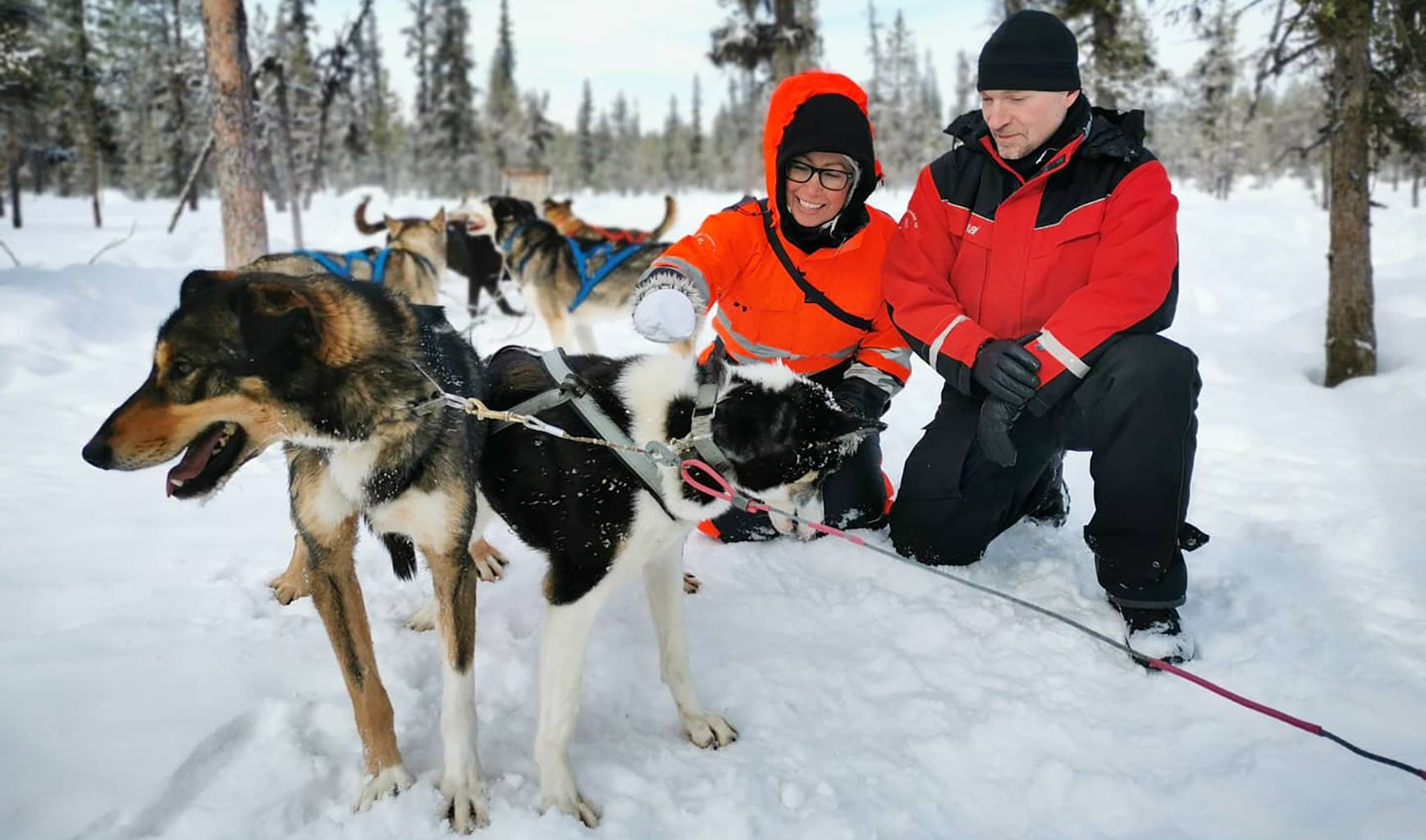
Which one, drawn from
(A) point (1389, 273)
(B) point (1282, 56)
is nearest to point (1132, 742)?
(B) point (1282, 56)

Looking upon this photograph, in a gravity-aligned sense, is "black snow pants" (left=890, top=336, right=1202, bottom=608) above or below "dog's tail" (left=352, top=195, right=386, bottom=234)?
below

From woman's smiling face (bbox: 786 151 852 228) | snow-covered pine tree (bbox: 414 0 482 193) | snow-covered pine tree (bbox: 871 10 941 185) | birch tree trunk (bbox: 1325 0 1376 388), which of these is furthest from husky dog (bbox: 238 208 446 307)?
snow-covered pine tree (bbox: 871 10 941 185)

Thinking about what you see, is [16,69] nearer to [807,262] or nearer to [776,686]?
[807,262]

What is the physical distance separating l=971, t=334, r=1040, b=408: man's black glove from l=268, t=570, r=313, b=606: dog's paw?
2.40 metres

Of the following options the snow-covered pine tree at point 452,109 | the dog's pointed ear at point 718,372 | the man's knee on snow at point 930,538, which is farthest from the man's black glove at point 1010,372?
the snow-covered pine tree at point 452,109

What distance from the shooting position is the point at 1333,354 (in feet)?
19.0

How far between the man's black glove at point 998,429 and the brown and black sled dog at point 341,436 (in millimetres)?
1703

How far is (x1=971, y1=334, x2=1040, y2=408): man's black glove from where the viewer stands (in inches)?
98.3

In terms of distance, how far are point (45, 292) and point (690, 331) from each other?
24.5 feet

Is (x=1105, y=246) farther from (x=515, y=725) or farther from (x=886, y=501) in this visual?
(x=515, y=725)

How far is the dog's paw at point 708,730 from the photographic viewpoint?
6.94 feet

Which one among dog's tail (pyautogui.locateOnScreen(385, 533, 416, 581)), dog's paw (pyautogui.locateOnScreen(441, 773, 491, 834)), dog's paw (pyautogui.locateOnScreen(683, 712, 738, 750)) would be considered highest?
dog's tail (pyautogui.locateOnScreen(385, 533, 416, 581))

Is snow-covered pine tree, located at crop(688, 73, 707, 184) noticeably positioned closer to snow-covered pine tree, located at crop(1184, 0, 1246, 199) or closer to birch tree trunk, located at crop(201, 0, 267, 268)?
snow-covered pine tree, located at crop(1184, 0, 1246, 199)

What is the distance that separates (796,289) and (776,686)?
150 centimetres
